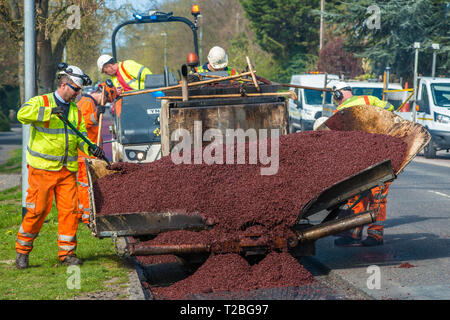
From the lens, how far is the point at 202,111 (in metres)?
7.47

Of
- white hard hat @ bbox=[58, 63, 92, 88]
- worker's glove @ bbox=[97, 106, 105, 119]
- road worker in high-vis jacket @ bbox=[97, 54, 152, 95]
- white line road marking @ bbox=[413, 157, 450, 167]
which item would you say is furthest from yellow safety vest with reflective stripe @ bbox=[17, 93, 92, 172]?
white line road marking @ bbox=[413, 157, 450, 167]

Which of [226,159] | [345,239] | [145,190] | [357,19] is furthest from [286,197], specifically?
[357,19]

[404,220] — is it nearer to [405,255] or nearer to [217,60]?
[405,255]

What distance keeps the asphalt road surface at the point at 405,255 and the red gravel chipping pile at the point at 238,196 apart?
29.3 inches

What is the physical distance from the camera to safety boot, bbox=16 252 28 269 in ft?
22.3

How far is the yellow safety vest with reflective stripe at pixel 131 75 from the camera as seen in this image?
32.7 feet

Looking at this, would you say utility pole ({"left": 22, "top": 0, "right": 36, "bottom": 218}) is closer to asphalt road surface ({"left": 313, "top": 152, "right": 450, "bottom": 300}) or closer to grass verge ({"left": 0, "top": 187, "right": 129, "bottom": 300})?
grass verge ({"left": 0, "top": 187, "right": 129, "bottom": 300})

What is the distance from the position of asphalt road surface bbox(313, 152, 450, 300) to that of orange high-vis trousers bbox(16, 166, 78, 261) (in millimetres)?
2583

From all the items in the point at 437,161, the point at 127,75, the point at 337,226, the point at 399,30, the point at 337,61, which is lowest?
the point at 437,161

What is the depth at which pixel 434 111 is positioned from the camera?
1927 cm

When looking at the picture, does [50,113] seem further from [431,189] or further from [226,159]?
[431,189]

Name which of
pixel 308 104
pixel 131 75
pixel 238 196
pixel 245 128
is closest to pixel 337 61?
pixel 308 104

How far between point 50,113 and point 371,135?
10.3 ft

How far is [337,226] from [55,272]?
2.68 meters
